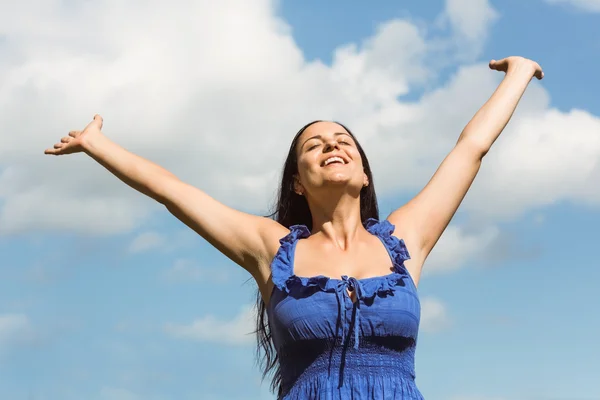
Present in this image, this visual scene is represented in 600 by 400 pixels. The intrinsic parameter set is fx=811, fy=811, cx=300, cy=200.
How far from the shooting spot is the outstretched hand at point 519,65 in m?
5.63

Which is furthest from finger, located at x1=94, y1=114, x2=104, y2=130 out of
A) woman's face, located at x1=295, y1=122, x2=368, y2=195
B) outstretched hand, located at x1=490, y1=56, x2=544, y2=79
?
outstretched hand, located at x1=490, y1=56, x2=544, y2=79

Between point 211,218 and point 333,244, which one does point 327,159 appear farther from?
point 211,218

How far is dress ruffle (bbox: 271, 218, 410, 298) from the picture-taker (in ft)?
14.2

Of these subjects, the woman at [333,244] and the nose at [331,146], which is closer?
the woman at [333,244]

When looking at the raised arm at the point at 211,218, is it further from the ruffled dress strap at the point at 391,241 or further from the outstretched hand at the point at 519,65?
the outstretched hand at the point at 519,65

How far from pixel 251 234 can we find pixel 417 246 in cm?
100

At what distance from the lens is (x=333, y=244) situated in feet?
15.4

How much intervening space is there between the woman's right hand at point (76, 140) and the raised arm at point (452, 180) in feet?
6.42

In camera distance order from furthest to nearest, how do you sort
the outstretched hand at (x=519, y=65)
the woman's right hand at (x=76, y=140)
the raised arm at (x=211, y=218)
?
1. the outstretched hand at (x=519, y=65)
2. the woman's right hand at (x=76, y=140)
3. the raised arm at (x=211, y=218)

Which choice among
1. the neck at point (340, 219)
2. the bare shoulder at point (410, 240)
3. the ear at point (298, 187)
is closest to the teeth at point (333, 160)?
the neck at point (340, 219)

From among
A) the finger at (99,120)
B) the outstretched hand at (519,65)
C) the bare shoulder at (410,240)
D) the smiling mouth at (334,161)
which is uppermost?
the outstretched hand at (519,65)

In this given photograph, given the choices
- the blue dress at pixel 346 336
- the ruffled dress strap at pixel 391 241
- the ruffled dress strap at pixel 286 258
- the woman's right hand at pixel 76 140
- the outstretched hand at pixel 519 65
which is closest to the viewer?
the blue dress at pixel 346 336

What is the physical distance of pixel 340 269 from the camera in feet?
14.8

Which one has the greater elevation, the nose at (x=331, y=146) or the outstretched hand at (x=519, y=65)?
the outstretched hand at (x=519, y=65)
